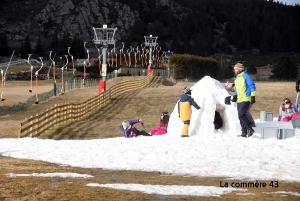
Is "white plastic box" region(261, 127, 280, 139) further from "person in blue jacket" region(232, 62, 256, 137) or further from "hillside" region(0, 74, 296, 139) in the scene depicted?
"hillside" region(0, 74, 296, 139)

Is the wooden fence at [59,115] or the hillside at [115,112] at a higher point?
the wooden fence at [59,115]

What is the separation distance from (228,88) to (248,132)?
3132mm

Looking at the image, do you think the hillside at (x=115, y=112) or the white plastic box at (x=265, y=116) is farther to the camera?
the hillside at (x=115, y=112)

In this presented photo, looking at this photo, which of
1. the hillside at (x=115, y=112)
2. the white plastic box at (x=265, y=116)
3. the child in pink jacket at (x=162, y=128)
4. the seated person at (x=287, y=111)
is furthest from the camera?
the hillside at (x=115, y=112)

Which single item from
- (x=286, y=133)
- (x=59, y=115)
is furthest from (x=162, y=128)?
(x=59, y=115)

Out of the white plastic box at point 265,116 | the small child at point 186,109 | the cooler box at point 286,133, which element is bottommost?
the white plastic box at point 265,116

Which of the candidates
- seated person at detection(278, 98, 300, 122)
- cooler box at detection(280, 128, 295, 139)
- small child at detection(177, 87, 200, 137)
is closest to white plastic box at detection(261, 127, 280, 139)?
cooler box at detection(280, 128, 295, 139)

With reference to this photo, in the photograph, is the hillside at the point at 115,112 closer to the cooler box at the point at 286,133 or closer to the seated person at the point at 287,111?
the seated person at the point at 287,111

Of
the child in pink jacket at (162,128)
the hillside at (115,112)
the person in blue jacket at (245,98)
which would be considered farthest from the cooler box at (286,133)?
the hillside at (115,112)

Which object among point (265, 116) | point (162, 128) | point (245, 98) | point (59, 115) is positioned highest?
point (245, 98)

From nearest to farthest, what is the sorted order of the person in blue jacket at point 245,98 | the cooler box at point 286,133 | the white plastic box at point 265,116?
the cooler box at point 286,133 → the person in blue jacket at point 245,98 → the white plastic box at point 265,116

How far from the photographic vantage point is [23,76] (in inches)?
4742

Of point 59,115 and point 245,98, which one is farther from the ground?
point 245,98

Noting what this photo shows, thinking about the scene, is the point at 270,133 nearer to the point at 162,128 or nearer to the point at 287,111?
the point at 162,128
